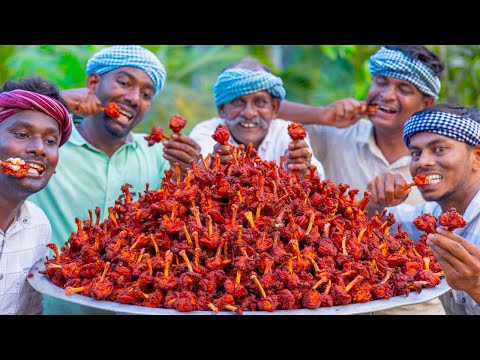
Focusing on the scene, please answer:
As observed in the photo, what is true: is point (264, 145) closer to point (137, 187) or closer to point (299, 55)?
point (137, 187)

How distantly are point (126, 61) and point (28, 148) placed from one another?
4.25ft

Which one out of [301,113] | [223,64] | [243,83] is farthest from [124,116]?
[223,64]

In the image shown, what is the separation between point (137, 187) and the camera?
3.74m

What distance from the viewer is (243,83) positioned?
A: 3.60m

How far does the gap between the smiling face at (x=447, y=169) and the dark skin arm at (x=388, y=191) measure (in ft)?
0.33

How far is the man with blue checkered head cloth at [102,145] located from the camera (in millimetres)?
3529

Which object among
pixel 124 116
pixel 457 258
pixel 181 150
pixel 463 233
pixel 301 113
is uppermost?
pixel 301 113

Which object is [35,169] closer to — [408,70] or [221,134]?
[221,134]

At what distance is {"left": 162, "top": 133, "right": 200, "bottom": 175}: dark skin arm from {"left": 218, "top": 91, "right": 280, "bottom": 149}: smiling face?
0.52 meters

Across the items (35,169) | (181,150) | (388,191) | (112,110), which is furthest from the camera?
(112,110)

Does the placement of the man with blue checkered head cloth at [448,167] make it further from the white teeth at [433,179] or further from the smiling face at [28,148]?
the smiling face at [28,148]

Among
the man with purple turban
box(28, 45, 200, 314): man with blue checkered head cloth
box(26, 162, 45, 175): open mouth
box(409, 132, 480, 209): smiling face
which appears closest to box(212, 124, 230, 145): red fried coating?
the man with purple turban

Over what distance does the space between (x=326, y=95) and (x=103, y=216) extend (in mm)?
7175

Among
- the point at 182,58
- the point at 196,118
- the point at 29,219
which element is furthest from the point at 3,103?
the point at 182,58
